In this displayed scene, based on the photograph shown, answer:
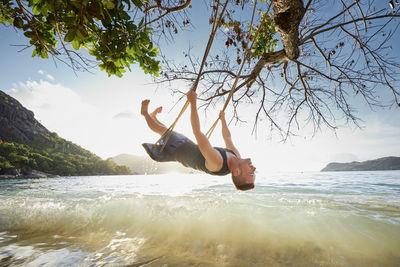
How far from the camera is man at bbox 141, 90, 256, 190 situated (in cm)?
205

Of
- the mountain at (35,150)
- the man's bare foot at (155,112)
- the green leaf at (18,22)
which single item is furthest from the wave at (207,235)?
the mountain at (35,150)

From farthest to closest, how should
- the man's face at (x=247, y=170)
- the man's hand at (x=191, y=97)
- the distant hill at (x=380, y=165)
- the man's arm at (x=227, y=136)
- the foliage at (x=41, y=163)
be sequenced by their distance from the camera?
1. the distant hill at (x=380, y=165)
2. the foliage at (x=41, y=163)
3. the man's arm at (x=227, y=136)
4. the man's face at (x=247, y=170)
5. the man's hand at (x=191, y=97)

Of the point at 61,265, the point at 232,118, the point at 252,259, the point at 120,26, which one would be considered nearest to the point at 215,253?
the point at 252,259

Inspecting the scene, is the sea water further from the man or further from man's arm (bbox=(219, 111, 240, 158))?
man's arm (bbox=(219, 111, 240, 158))

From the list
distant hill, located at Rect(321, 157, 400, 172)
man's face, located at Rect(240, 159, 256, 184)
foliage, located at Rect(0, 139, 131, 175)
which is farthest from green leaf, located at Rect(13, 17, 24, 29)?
distant hill, located at Rect(321, 157, 400, 172)

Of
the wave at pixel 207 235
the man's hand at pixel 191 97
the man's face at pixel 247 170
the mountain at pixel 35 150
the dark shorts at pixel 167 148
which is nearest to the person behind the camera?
the man's hand at pixel 191 97

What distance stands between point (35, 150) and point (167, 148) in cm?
6754

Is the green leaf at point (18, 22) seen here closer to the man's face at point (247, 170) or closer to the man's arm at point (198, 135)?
the man's arm at point (198, 135)

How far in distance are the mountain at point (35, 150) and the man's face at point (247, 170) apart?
42675mm

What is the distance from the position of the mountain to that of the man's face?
4267 cm

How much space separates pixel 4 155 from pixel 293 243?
5612 centimetres

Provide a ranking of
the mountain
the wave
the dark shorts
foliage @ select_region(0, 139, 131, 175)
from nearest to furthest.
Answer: the wave → the dark shorts → foliage @ select_region(0, 139, 131, 175) → the mountain

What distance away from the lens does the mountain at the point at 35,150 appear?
39209mm

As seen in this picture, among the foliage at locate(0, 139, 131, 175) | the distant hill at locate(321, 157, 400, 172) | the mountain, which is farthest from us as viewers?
the distant hill at locate(321, 157, 400, 172)
